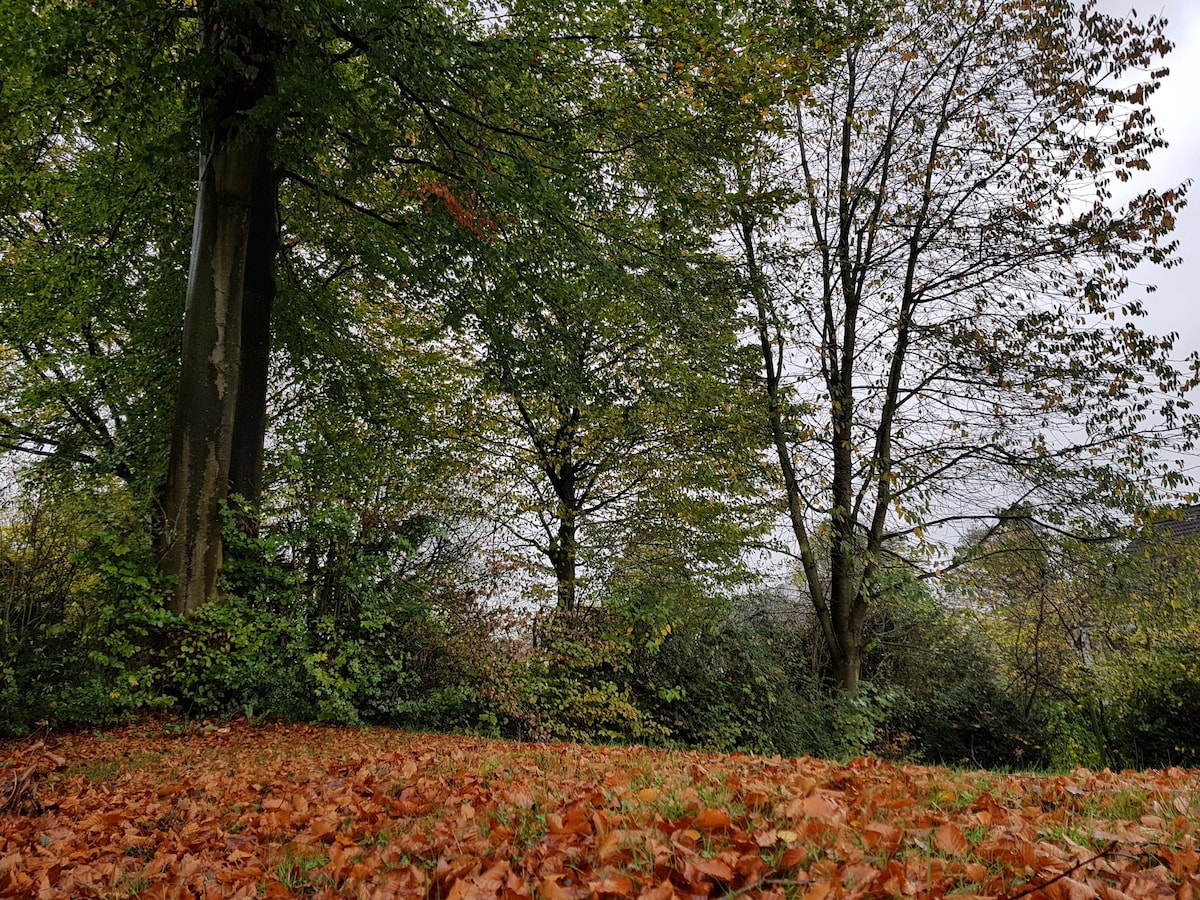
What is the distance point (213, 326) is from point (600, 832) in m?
7.83

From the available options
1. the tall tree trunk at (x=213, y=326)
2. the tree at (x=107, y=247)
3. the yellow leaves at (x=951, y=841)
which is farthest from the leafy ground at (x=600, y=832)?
the tree at (x=107, y=247)

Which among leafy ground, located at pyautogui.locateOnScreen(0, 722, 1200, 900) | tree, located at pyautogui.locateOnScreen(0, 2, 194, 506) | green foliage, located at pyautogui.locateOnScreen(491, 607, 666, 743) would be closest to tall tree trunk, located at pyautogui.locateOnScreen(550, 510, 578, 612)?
green foliage, located at pyautogui.locateOnScreen(491, 607, 666, 743)

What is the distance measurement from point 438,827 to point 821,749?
9347mm

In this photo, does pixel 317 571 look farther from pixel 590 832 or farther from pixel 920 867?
pixel 920 867

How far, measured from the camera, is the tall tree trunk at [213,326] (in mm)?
7832

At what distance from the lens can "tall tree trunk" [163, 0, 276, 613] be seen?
783cm

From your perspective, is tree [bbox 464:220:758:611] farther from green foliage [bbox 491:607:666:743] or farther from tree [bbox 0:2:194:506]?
tree [bbox 0:2:194:506]

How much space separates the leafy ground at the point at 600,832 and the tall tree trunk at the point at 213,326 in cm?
332

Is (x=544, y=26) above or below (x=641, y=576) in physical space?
above

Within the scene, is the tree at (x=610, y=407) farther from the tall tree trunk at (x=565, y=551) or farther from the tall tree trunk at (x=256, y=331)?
the tall tree trunk at (x=256, y=331)

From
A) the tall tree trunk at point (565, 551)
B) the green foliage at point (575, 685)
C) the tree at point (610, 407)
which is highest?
the tree at point (610, 407)

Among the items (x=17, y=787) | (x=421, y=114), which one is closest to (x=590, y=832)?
(x=17, y=787)

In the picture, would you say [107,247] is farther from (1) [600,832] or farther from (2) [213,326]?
(1) [600,832]

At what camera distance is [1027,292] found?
1023cm
